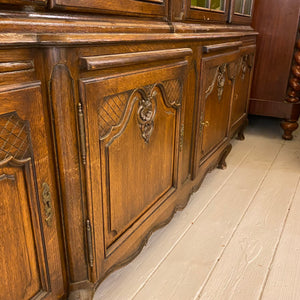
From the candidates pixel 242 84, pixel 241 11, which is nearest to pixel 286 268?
pixel 242 84

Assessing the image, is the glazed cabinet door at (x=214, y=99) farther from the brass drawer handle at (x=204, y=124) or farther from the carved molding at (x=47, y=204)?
the carved molding at (x=47, y=204)

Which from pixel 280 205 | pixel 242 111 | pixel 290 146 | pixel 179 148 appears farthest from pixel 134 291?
pixel 290 146

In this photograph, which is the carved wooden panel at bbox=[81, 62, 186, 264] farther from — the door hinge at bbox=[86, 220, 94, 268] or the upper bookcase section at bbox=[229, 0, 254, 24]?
the upper bookcase section at bbox=[229, 0, 254, 24]

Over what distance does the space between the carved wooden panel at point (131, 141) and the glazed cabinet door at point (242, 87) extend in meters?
0.76

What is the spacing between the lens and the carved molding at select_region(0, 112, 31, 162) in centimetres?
49

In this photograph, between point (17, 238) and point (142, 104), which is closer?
point (17, 238)

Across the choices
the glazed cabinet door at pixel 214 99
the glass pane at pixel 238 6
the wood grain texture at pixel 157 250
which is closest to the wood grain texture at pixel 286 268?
the wood grain texture at pixel 157 250

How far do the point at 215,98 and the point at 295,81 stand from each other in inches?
34.8

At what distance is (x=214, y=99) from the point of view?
129 centimetres

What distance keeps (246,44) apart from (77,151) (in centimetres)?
139

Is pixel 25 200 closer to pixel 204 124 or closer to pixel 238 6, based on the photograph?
pixel 204 124

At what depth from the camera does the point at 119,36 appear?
64 cm

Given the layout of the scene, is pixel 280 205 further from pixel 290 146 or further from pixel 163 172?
pixel 290 146

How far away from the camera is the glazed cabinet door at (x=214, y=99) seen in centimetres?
116
